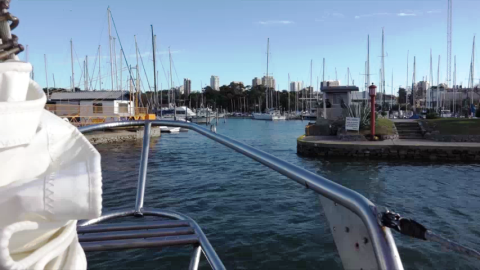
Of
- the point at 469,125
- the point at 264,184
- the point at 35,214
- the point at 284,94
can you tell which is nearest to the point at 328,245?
the point at 264,184

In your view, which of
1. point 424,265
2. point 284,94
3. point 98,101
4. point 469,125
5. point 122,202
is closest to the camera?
point 424,265

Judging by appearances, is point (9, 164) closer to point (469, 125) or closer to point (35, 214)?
point (35, 214)

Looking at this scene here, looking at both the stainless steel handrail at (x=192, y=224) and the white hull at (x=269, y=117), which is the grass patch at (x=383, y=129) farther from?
the white hull at (x=269, y=117)

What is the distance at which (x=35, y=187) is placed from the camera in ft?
3.31

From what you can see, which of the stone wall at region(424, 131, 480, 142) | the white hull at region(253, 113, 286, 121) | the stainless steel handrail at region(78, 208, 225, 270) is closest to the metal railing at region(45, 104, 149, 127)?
the stone wall at region(424, 131, 480, 142)

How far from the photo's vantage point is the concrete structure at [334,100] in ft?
73.7

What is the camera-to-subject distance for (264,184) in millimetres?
10914

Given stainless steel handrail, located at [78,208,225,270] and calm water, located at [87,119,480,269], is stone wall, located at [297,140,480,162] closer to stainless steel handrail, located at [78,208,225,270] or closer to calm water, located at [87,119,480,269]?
calm water, located at [87,119,480,269]

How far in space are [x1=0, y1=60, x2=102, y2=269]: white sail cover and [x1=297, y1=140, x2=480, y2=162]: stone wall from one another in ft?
55.1

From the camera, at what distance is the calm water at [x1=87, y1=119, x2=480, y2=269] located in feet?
18.1

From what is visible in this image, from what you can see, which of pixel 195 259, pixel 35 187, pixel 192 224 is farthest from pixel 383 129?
pixel 35 187

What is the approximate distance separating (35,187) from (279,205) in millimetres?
7812

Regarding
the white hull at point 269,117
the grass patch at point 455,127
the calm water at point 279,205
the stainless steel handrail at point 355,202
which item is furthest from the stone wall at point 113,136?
the white hull at point 269,117

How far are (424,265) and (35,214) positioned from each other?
572cm
